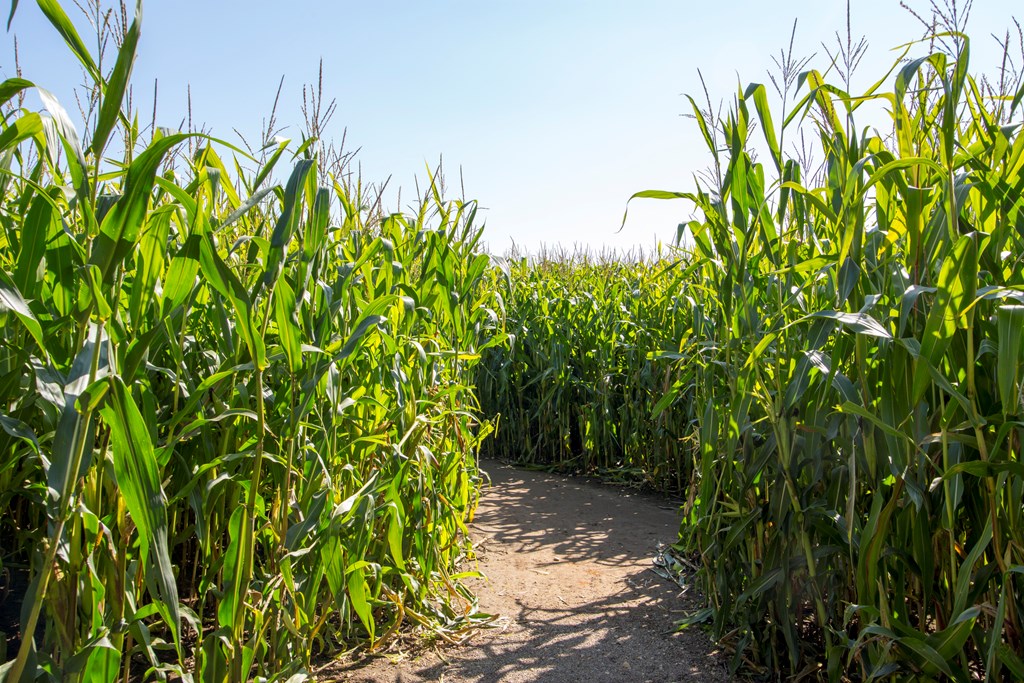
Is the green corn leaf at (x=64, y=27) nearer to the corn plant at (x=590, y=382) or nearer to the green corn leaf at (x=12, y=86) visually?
the green corn leaf at (x=12, y=86)

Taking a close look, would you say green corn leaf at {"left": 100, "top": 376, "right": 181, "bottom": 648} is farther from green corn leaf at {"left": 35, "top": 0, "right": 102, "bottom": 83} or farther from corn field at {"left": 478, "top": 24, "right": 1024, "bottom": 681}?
corn field at {"left": 478, "top": 24, "right": 1024, "bottom": 681}

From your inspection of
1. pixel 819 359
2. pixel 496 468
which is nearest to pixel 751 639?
pixel 819 359

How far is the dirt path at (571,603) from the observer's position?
208 cm

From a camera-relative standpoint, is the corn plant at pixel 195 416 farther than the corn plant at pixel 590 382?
No

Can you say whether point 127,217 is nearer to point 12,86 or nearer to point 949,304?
point 12,86

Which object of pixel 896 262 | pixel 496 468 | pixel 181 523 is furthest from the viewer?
pixel 496 468

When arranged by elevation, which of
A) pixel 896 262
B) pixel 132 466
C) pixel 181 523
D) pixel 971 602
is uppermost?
pixel 896 262

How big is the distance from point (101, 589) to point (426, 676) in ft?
3.41

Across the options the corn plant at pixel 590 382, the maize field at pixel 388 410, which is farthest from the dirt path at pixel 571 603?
the corn plant at pixel 590 382

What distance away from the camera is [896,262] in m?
1.60

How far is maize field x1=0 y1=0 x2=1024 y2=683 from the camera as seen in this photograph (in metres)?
1.19

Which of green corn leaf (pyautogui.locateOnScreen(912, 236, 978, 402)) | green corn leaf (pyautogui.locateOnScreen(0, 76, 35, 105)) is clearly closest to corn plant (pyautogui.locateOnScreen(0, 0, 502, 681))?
green corn leaf (pyautogui.locateOnScreen(0, 76, 35, 105))

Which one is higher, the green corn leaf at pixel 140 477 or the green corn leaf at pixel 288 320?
the green corn leaf at pixel 288 320

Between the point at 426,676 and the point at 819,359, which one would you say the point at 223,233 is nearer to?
the point at 426,676
